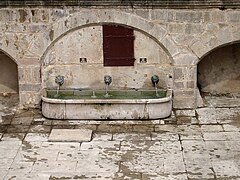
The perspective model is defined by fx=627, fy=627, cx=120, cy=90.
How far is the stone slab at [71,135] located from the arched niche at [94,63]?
49.5 inches

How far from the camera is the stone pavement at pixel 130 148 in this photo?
9578 millimetres

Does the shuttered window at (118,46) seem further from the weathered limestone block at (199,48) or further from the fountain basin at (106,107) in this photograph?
the weathered limestone block at (199,48)

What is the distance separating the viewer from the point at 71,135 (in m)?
10.9

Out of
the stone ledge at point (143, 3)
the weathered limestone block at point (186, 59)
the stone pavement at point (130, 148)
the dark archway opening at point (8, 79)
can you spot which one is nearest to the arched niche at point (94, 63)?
the weathered limestone block at point (186, 59)

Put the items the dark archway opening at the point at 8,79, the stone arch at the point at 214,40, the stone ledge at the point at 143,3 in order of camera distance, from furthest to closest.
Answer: the dark archway opening at the point at 8,79, the stone arch at the point at 214,40, the stone ledge at the point at 143,3

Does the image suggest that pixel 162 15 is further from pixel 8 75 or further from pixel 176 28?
pixel 8 75

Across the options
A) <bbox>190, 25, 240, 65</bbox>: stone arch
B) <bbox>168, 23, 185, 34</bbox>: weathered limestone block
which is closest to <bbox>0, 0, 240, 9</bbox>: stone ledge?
<bbox>168, 23, 185, 34</bbox>: weathered limestone block

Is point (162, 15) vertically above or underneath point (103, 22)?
above

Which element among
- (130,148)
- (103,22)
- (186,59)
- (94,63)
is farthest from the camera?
(94,63)

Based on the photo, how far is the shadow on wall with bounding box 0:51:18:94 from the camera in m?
12.8

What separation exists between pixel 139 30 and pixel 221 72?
7.00 ft

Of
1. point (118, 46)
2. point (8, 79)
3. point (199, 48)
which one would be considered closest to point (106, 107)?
point (118, 46)

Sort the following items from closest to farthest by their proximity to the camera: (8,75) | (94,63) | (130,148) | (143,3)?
(130,148) → (143,3) → (94,63) → (8,75)

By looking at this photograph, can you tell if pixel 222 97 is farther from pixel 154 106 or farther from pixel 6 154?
pixel 6 154
